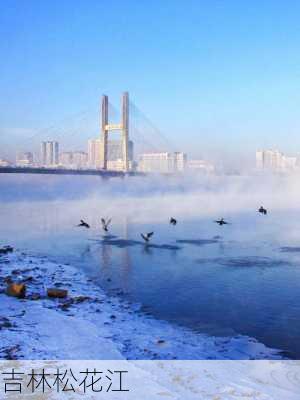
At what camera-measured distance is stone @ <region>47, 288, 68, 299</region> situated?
33.0 ft

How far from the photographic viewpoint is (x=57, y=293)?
10.1 m

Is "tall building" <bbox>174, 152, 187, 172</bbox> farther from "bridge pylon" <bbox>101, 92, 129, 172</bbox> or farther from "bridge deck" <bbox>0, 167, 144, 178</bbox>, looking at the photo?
"bridge deck" <bbox>0, 167, 144, 178</bbox>

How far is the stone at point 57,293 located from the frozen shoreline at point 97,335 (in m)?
0.15

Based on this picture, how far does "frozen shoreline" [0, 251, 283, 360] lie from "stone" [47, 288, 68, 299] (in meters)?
0.15

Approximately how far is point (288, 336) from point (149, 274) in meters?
5.23

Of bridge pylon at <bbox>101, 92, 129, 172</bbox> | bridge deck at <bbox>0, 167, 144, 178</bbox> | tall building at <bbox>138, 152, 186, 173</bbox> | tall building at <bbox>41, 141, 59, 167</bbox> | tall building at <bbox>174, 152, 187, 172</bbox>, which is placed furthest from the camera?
tall building at <bbox>174, 152, 187, 172</bbox>

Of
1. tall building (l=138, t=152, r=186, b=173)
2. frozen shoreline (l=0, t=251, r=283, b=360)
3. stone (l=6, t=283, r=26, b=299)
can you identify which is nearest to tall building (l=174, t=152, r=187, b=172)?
tall building (l=138, t=152, r=186, b=173)

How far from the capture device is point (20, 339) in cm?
729

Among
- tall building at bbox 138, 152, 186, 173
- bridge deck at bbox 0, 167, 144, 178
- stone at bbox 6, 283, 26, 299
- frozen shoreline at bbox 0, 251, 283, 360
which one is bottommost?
frozen shoreline at bbox 0, 251, 283, 360

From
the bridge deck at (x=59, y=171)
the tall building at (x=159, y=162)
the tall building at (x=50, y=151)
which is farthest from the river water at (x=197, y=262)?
the tall building at (x=50, y=151)

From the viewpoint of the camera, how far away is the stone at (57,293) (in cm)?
1005

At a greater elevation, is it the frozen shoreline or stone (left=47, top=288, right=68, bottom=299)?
stone (left=47, top=288, right=68, bottom=299)

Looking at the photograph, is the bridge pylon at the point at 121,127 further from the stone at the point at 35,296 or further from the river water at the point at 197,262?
the stone at the point at 35,296

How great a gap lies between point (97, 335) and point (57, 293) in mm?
2594
